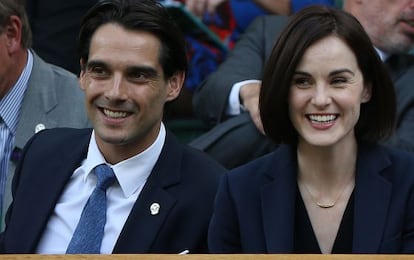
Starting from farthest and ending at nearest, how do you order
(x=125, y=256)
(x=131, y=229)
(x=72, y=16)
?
(x=72, y=16)
(x=131, y=229)
(x=125, y=256)

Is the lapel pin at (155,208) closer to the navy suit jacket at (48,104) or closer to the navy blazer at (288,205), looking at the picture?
the navy blazer at (288,205)

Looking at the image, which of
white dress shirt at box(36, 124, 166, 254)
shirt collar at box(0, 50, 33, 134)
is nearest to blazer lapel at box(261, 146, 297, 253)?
white dress shirt at box(36, 124, 166, 254)

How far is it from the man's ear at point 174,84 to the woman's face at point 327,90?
0.54m

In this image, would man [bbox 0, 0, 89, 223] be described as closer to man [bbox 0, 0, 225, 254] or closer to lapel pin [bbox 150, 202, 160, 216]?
man [bbox 0, 0, 225, 254]

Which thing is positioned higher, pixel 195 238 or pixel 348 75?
pixel 348 75

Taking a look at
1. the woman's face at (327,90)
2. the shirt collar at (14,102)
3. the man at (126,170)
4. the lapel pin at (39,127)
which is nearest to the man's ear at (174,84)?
the man at (126,170)

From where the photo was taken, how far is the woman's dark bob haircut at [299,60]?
333 centimetres

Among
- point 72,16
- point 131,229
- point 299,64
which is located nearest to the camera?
point 299,64

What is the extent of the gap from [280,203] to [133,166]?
0.54 meters

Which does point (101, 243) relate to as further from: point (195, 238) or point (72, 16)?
point (72, 16)

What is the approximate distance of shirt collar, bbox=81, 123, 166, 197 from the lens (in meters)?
3.66

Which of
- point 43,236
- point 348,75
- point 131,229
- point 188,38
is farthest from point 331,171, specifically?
point 188,38

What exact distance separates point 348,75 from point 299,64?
15 centimetres

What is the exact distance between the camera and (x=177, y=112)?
5.45 metres
